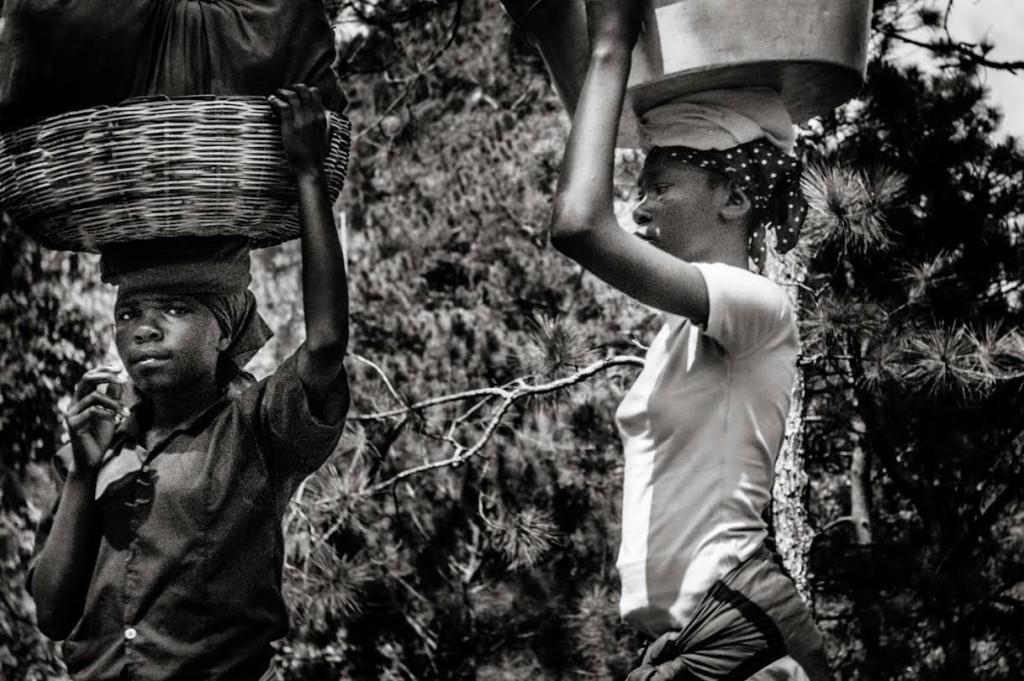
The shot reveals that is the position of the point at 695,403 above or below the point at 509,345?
below

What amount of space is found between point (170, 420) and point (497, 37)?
216 inches

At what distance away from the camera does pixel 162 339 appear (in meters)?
2.43

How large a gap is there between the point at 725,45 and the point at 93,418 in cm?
122

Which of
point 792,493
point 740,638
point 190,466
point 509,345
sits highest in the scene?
point 509,345

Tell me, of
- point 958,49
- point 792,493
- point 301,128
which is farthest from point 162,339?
point 958,49

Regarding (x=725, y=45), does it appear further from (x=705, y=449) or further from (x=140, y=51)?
(x=140, y=51)

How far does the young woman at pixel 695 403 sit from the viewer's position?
1915 mm

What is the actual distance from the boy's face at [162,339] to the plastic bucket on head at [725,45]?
0.77 m

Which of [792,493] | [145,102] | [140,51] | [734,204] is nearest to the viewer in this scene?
[734,204]

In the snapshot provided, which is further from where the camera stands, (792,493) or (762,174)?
(792,493)

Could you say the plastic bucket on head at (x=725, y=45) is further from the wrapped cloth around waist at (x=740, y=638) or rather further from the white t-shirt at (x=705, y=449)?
the wrapped cloth around waist at (x=740, y=638)

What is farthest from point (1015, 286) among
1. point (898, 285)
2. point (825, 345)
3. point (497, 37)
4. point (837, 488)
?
point (497, 37)

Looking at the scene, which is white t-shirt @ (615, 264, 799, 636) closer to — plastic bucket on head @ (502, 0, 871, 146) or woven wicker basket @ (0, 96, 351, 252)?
plastic bucket on head @ (502, 0, 871, 146)

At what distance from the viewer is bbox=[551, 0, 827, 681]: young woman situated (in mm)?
1915
